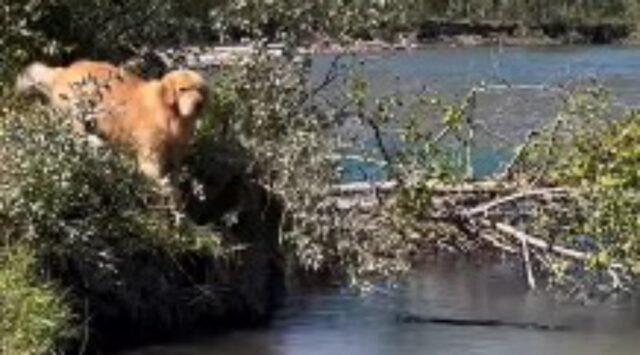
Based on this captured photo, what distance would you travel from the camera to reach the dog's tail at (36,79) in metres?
10.4

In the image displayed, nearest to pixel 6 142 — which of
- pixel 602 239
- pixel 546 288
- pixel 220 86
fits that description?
pixel 220 86

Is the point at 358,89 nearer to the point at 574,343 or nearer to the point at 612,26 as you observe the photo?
the point at 574,343

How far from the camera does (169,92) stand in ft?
32.6

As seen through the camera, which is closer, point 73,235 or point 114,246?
point 73,235

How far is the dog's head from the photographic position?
9.88 meters

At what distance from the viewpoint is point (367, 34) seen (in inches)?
466

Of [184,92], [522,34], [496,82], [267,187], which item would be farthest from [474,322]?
[522,34]

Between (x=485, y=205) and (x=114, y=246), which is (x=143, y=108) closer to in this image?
(x=114, y=246)

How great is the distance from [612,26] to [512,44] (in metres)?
10.6

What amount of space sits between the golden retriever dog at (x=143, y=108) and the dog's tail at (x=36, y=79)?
137 millimetres

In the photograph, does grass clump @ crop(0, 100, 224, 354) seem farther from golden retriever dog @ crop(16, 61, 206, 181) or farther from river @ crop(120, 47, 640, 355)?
river @ crop(120, 47, 640, 355)

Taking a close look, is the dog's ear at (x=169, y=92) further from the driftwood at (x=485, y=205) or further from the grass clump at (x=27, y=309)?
the driftwood at (x=485, y=205)

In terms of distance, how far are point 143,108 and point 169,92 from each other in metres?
0.24

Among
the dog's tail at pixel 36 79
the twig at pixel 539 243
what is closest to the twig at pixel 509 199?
the twig at pixel 539 243
